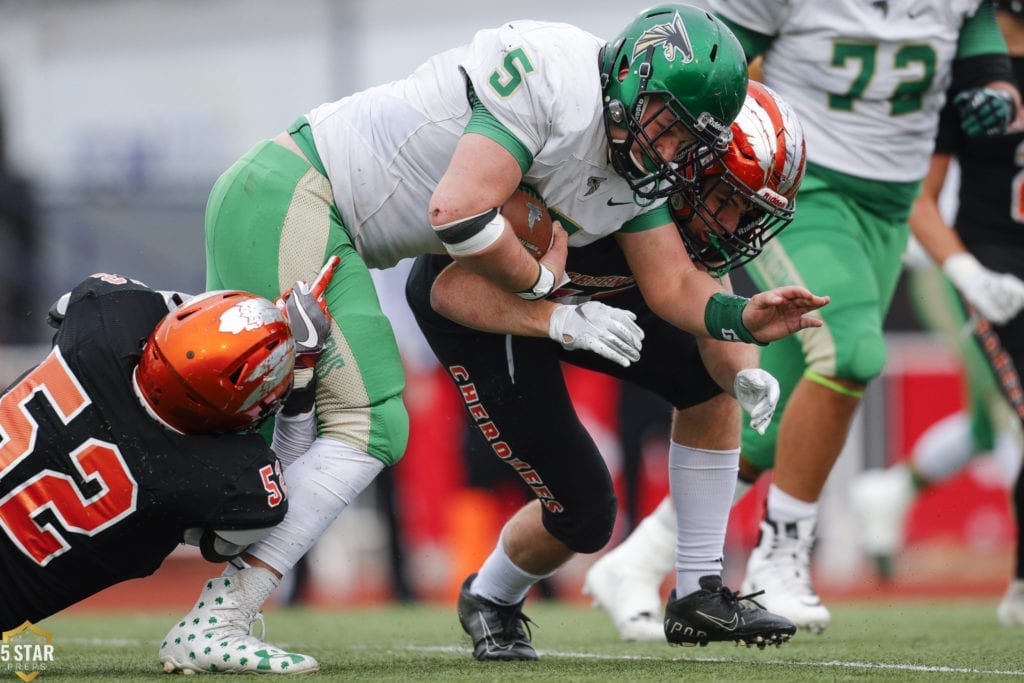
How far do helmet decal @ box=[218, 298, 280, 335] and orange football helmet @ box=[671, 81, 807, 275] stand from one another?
100cm

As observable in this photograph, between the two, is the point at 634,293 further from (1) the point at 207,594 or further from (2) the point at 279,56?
(2) the point at 279,56

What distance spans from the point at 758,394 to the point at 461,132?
2.97ft

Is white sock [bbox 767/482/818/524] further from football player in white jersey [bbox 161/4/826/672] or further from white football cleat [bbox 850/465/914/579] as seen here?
white football cleat [bbox 850/465/914/579]

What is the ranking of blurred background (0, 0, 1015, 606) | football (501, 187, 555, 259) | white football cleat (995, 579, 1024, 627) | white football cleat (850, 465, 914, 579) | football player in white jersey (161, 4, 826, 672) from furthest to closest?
blurred background (0, 0, 1015, 606) < white football cleat (850, 465, 914, 579) < white football cleat (995, 579, 1024, 627) < football (501, 187, 555, 259) < football player in white jersey (161, 4, 826, 672)

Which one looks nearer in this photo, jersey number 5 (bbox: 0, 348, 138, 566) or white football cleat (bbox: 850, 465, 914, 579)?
jersey number 5 (bbox: 0, 348, 138, 566)

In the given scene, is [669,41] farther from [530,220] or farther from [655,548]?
[655,548]

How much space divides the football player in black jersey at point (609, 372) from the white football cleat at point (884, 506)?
3261 mm

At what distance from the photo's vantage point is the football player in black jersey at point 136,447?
3.03 metres

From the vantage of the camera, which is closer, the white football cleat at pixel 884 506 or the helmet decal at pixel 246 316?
the helmet decal at pixel 246 316

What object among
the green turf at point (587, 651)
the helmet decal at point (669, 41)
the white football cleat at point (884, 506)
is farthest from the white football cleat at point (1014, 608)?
the helmet decal at point (669, 41)

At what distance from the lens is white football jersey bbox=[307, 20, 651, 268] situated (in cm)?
316

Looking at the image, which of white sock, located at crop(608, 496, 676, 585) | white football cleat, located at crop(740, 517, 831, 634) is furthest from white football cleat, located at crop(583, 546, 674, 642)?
white football cleat, located at crop(740, 517, 831, 634)

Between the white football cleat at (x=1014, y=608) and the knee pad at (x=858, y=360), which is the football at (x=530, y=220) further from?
the white football cleat at (x=1014, y=608)

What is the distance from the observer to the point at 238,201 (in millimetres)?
3355
